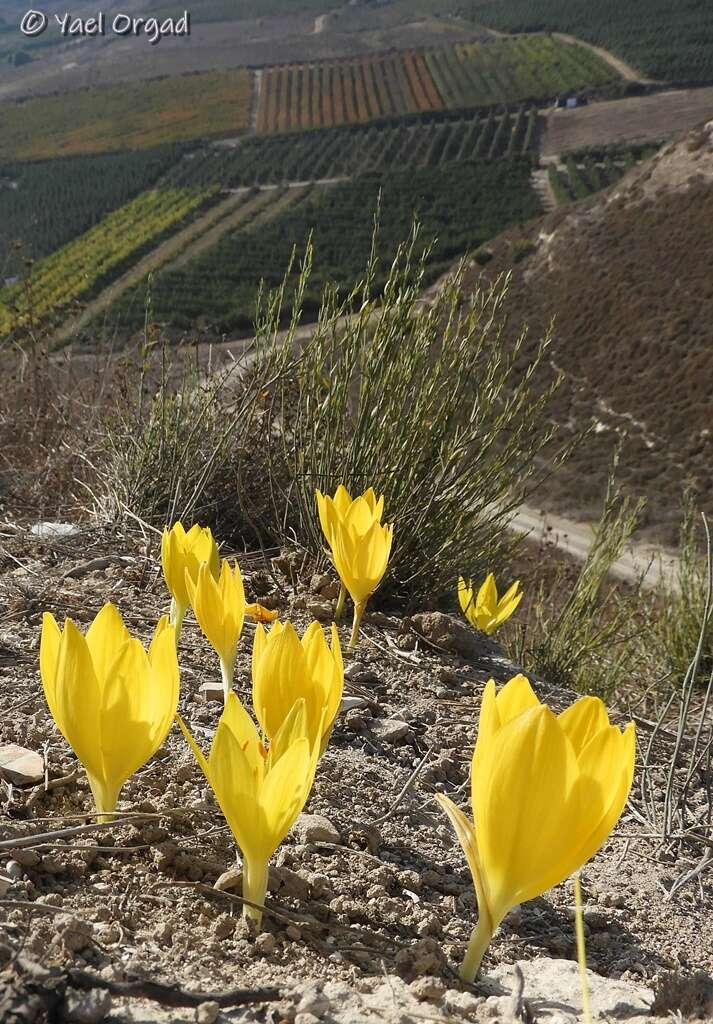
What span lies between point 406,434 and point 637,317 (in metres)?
26.6

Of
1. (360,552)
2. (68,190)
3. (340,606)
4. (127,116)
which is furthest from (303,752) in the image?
(127,116)

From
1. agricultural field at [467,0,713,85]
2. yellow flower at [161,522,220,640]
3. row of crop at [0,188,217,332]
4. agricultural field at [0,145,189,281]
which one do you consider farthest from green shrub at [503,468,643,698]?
agricultural field at [467,0,713,85]

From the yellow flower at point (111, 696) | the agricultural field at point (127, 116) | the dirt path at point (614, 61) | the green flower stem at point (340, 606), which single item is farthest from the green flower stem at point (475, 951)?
the dirt path at point (614, 61)

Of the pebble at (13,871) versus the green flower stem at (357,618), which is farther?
the green flower stem at (357,618)

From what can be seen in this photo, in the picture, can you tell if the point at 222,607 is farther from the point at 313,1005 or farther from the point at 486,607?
the point at 486,607

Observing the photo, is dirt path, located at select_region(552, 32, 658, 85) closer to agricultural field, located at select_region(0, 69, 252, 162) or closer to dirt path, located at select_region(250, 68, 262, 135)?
dirt path, located at select_region(250, 68, 262, 135)

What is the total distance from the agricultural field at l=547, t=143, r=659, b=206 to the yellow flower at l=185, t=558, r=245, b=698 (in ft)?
144

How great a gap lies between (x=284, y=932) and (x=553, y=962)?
0.30 meters

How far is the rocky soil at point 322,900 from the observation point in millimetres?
854

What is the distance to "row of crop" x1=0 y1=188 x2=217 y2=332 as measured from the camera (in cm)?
3347

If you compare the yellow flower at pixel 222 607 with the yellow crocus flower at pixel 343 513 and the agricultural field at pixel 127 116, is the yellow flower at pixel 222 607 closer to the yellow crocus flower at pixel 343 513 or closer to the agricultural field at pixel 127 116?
the yellow crocus flower at pixel 343 513

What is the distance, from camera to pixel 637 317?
89.6ft

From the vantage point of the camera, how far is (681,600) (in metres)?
5.14

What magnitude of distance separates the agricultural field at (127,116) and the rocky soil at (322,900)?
61347 millimetres
